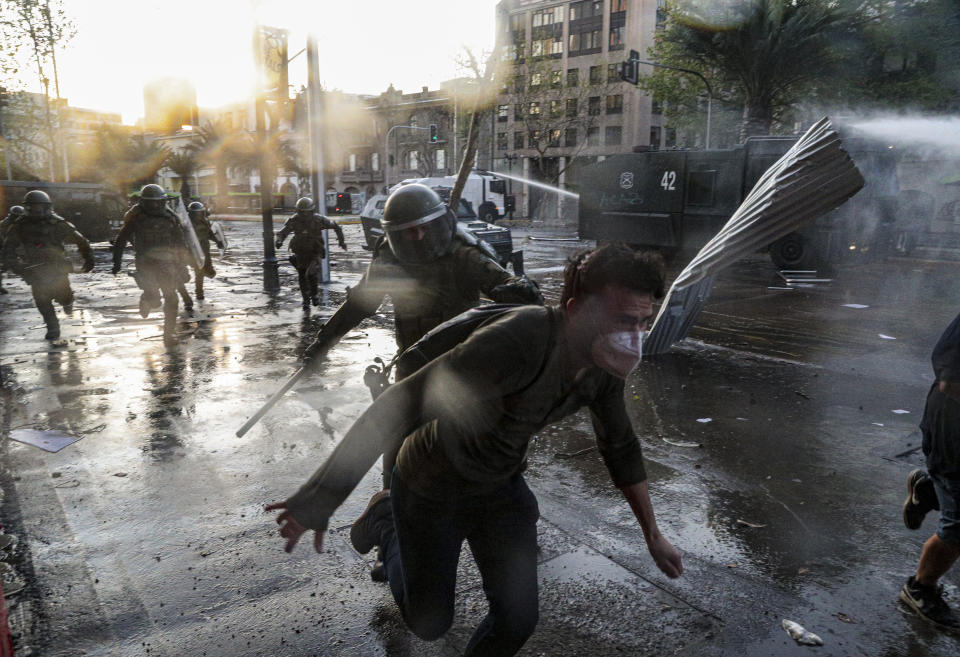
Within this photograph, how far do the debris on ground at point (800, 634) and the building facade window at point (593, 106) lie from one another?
177 feet

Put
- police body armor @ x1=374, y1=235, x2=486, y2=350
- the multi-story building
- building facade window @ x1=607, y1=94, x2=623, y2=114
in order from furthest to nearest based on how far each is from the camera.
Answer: building facade window @ x1=607, y1=94, x2=623, y2=114 → the multi-story building → police body armor @ x1=374, y1=235, x2=486, y2=350

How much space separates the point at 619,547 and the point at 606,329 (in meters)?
2.18

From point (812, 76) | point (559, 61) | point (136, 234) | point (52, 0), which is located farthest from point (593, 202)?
point (559, 61)

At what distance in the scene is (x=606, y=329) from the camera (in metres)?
1.80

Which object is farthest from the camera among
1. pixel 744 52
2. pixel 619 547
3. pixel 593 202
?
pixel 744 52

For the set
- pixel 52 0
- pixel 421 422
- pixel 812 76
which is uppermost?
pixel 52 0

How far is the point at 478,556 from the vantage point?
86.5 inches

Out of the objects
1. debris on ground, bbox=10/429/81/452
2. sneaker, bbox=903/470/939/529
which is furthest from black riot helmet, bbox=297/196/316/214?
sneaker, bbox=903/470/939/529

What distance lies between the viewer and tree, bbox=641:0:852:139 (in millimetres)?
23891

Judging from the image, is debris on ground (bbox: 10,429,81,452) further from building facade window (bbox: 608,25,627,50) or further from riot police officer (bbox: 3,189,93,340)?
building facade window (bbox: 608,25,627,50)

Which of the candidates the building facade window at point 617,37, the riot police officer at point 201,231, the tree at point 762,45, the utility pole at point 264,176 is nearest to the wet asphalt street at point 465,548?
the riot police officer at point 201,231

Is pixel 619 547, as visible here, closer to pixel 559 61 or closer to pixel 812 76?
pixel 812 76

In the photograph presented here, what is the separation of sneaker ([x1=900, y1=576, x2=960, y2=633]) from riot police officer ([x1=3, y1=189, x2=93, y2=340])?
8856 millimetres

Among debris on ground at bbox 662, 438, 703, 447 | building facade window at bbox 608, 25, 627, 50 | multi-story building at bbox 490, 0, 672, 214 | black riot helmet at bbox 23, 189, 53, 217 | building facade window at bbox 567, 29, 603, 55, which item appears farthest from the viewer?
building facade window at bbox 567, 29, 603, 55
